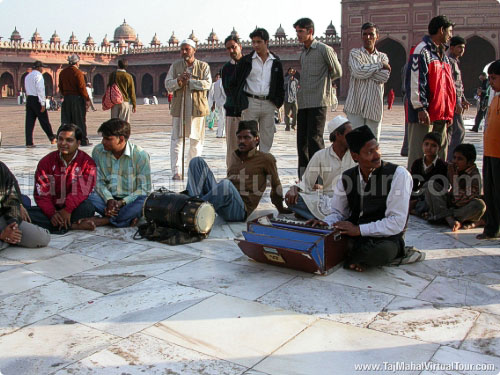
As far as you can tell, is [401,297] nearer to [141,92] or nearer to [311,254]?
[311,254]

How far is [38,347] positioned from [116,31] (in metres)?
51.7

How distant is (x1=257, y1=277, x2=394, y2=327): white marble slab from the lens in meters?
2.54

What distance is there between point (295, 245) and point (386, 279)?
52 cm

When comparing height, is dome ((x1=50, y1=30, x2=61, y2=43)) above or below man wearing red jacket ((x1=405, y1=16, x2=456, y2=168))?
above

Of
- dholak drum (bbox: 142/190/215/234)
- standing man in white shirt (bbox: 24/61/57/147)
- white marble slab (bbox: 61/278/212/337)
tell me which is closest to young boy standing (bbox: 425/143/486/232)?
dholak drum (bbox: 142/190/215/234)

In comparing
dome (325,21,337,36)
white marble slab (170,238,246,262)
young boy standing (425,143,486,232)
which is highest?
dome (325,21,337,36)

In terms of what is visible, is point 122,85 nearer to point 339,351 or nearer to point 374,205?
point 374,205

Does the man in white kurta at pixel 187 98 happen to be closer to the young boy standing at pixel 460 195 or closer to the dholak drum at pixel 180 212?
the dholak drum at pixel 180 212

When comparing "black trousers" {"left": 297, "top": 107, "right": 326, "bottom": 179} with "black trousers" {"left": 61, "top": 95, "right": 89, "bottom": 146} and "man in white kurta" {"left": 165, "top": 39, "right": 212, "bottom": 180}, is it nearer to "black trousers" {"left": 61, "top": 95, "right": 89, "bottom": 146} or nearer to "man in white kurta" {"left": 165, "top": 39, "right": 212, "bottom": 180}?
"man in white kurta" {"left": 165, "top": 39, "right": 212, "bottom": 180}

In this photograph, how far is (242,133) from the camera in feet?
13.6

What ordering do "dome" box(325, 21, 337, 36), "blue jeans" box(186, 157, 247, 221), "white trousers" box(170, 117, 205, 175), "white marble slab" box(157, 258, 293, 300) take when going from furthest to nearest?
"dome" box(325, 21, 337, 36)
"white trousers" box(170, 117, 205, 175)
"blue jeans" box(186, 157, 247, 221)
"white marble slab" box(157, 258, 293, 300)

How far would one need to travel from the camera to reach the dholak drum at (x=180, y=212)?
12.1 ft

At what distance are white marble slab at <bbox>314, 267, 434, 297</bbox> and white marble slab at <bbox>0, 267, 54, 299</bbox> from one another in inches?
59.1

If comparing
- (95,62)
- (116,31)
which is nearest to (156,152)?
(95,62)
